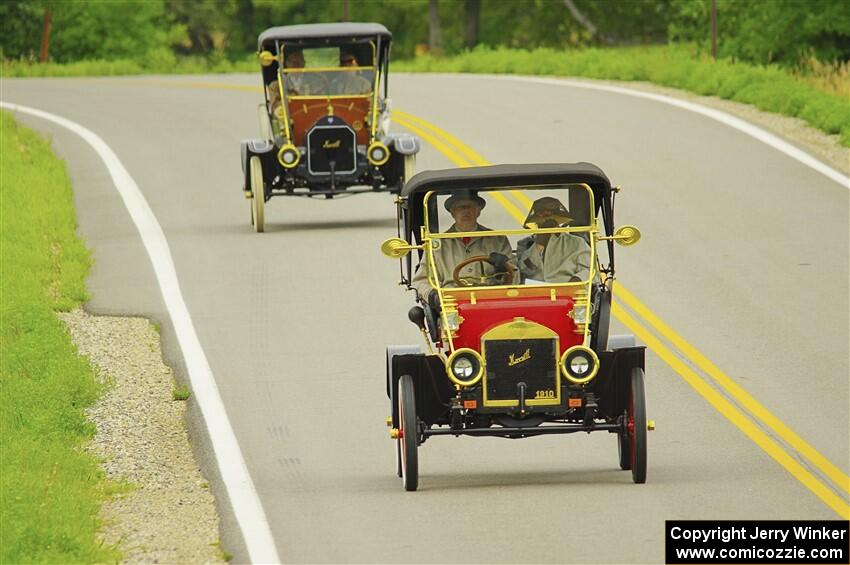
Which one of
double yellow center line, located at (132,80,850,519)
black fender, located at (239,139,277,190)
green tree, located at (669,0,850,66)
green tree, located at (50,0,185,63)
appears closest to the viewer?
double yellow center line, located at (132,80,850,519)

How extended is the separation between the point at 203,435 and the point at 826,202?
11.6 meters

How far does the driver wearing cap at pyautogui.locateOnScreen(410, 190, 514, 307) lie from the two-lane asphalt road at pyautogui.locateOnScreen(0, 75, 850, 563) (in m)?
1.17

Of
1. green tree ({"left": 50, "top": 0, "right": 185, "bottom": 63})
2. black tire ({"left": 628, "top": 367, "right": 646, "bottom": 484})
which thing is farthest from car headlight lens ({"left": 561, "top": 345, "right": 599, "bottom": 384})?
green tree ({"left": 50, "top": 0, "right": 185, "bottom": 63})

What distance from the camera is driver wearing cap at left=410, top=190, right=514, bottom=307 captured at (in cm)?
1098

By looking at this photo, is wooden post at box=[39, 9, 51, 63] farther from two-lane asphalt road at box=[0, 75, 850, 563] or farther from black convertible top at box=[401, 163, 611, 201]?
black convertible top at box=[401, 163, 611, 201]

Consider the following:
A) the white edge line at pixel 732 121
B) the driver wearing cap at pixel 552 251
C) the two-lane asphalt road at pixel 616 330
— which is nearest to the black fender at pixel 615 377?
the two-lane asphalt road at pixel 616 330

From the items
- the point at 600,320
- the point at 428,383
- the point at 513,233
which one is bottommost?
the point at 428,383

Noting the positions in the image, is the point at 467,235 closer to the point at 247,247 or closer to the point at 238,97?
the point at 247,247

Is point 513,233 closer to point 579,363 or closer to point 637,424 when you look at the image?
point 579,363

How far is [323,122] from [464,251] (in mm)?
9901

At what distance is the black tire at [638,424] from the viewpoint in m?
10.1

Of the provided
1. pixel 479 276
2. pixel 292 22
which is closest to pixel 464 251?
pixel 479 276

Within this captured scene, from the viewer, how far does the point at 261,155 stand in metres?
20.8

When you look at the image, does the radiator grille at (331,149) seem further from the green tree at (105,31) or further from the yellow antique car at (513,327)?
the green tree at (105,31)
